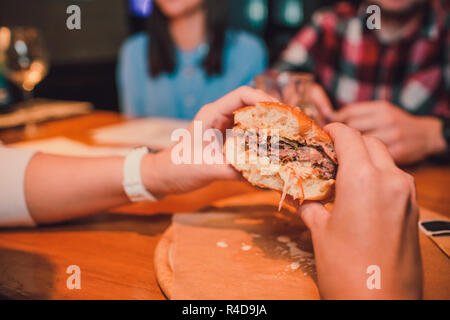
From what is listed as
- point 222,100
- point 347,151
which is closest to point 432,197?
point 347,151

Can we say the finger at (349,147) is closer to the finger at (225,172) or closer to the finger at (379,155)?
the finger at (379,155)

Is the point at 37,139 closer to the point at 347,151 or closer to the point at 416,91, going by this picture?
the point at 347,151

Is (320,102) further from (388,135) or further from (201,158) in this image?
(201,158)

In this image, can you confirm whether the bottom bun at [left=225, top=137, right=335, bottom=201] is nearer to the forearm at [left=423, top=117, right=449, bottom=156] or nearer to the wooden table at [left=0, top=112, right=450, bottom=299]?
the wooden table at [left=0, top=112, right=450, bottom=299]

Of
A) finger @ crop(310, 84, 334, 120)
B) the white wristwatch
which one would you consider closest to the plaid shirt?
finger @ crop(310, 84, 334, 120)

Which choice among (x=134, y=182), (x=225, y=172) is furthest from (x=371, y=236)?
(x=134, y=182)
